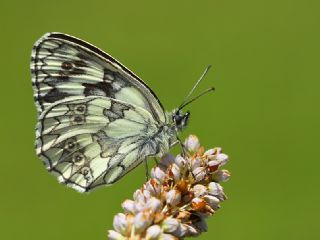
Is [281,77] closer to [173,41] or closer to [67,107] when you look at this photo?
[173,41]

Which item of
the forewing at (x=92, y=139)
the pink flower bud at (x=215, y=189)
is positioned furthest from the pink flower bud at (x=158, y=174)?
the forewing at (x=92, y=139)

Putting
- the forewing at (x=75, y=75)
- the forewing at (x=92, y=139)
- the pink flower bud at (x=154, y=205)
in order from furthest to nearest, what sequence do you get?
1. the forewing at (x=75, y=75)
2. the forewing at (x=92, y=139)
3. the pink flower bud at (x=154, y=205)

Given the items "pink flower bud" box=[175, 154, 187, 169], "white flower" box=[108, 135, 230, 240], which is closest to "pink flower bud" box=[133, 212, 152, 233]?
"white flower" box=[108, 135, 230, 240]

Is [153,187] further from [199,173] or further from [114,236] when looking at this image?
[114,236]

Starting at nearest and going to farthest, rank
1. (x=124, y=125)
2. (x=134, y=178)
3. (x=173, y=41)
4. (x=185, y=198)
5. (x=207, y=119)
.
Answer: (x=185, y=198) < (x=124, y=125) < (x=134, y=178) < (x=207, y=119) < (x=173, y=41)

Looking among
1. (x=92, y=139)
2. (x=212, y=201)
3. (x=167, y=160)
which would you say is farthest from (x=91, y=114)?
(x=212, y=201)

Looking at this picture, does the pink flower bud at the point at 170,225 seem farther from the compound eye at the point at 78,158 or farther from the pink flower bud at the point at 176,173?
the compound eye at the point at 78,158

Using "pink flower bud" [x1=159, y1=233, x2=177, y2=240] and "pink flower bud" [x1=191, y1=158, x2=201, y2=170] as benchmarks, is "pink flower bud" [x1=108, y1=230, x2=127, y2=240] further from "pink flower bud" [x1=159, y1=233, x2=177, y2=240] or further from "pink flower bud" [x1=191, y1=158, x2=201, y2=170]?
"pink flower bud" [x1=191, y1=158, x2=201, y2=170]

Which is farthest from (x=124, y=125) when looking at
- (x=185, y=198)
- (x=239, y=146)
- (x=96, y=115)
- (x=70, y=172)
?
(x=239, y=146)

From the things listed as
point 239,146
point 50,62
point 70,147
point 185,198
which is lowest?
point 185,198
